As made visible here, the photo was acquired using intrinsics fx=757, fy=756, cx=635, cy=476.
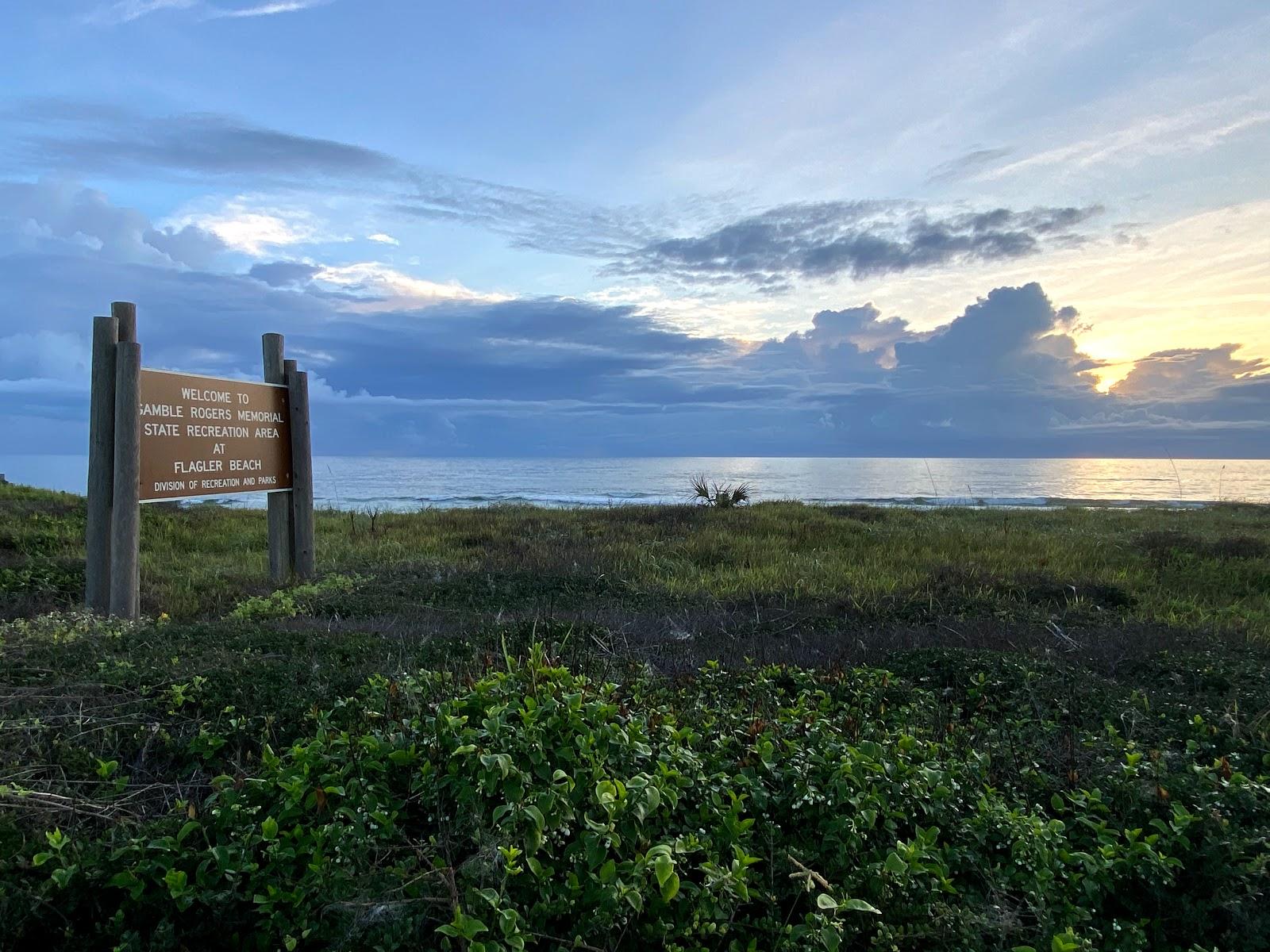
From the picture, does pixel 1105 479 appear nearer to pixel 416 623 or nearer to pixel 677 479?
pixel 677 479

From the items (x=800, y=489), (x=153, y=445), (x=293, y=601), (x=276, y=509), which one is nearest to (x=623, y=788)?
(x=293, y=601)

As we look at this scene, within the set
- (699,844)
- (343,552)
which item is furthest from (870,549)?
(699,844)

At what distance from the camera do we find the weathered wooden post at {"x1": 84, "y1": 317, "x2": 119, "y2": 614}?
795 cm

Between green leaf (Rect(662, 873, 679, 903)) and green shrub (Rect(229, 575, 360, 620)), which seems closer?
green leaf (Rect(662, 873, 679, 903))

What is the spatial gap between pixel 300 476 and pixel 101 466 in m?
3.03

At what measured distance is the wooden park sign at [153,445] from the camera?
25.9ft

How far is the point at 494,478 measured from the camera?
6019 centimetres

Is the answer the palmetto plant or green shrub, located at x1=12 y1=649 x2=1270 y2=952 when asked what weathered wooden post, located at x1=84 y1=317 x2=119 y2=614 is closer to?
green shrub, located at x1=12 y1=649 x2=1270 y2=952

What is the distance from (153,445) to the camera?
826 cm

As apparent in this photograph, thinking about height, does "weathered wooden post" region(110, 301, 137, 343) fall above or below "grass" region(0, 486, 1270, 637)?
above

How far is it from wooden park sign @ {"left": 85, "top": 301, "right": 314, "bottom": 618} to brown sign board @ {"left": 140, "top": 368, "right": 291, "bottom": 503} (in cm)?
1

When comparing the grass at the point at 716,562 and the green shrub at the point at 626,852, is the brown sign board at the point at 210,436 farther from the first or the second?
the green shrub at the point at 626,852

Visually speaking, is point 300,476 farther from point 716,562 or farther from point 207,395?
point 716,562

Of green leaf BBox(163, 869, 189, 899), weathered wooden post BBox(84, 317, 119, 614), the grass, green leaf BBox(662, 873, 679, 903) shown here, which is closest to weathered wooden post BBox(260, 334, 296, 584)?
the grass
